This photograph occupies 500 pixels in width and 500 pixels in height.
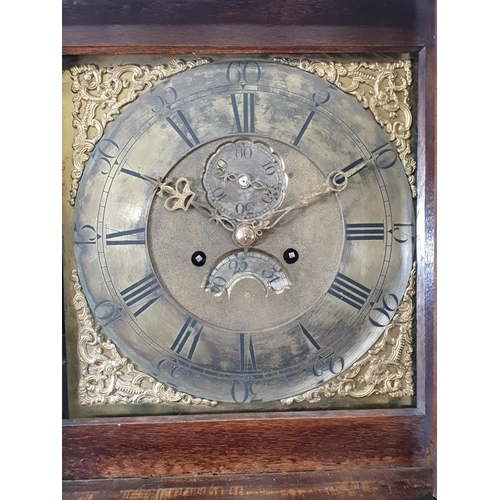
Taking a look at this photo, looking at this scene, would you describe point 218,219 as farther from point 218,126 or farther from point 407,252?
point 407,252

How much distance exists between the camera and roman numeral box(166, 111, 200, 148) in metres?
1.36

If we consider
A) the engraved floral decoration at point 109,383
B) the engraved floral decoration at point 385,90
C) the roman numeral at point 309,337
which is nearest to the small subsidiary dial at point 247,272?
the roman numeral at point 309,337

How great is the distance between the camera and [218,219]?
1.35 meters

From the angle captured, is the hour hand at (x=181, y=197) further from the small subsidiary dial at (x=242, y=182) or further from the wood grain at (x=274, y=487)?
the wood grain at (x=274, y=487)

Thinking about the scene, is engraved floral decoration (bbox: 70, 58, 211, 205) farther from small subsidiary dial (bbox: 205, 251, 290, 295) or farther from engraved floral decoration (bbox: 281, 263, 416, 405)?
engraved floral decoration (bbox: 281, 263, 416, 405)

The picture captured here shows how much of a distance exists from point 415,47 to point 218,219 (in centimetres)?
65

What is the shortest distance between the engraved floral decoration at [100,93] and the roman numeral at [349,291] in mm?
637

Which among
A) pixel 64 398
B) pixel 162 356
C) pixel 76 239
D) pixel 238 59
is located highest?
pixel 238 59

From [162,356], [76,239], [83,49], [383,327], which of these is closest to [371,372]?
[383,327]

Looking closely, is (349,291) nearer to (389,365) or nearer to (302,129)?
(389,365)

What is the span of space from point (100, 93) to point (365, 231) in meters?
0.74

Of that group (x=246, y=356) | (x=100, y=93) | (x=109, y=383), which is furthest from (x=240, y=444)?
(x=100, y=93)

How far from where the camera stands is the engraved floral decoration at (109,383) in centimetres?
137

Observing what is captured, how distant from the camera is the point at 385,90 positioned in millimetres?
1402
